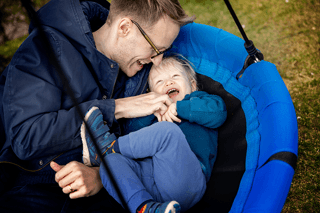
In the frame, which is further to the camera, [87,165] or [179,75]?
[179,75]

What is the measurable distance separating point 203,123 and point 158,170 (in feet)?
1.62

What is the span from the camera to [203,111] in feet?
5.08

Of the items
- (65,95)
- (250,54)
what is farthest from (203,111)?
(65,95)

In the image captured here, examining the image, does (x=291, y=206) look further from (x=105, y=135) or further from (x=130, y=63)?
(x=130, y=63)

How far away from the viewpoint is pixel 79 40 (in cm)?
142

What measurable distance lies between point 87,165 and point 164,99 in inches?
26.5

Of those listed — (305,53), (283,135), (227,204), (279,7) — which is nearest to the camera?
(283,135)

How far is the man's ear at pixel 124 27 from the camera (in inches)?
56.8

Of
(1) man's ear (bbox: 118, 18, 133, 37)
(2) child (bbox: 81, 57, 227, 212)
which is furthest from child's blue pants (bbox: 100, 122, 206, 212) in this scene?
(1) man's ear (bbox: 118, 18, 133, 37)

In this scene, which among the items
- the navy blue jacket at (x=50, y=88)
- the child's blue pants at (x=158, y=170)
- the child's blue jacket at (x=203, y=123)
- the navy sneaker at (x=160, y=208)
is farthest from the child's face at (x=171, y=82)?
the navy sneaker at (x=160, y=208)

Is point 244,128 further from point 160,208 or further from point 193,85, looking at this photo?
point 160,208

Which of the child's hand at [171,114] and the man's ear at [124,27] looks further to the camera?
the child's hand at [171,114]

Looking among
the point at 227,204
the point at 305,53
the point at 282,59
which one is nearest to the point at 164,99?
the point at 227,204

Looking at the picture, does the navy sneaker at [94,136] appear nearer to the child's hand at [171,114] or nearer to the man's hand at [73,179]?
the man's hand at [73,179]
